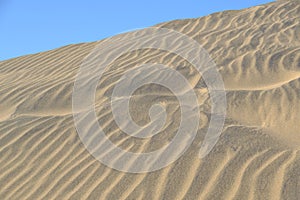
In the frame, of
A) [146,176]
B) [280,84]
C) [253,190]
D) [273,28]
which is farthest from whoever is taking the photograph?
[273,28]

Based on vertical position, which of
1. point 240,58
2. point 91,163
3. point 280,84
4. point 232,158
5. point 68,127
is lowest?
point 91,163

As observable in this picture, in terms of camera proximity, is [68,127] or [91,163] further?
[68,127]

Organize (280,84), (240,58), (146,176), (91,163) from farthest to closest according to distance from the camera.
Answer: (240,58), (280,84), (91,163), (146,176)

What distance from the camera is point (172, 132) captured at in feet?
15.0

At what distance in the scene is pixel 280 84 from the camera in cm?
575

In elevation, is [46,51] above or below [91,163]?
above

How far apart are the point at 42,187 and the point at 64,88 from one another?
2381 millimetres

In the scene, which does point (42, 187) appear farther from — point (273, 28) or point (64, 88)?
point (273, 28)

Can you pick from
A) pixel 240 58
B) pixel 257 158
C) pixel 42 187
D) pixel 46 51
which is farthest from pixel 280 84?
pixel 46 51

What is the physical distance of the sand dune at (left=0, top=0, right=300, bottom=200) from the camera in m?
3.71

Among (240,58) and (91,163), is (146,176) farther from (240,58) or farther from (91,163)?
(240,58)

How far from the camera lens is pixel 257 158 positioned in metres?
3.92

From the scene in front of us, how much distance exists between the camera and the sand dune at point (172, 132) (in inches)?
146

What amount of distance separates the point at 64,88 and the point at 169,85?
1.49 metres
